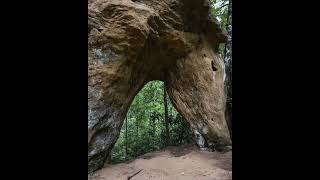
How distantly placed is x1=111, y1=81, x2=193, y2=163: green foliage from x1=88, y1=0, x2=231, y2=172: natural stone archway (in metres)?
3.30

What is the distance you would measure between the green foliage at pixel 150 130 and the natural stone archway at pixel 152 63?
3301 mm

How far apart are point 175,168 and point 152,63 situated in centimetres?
343

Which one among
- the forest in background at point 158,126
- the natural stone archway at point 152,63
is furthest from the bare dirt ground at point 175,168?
the forest in background at point 158,126

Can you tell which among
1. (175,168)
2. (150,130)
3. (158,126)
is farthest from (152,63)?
(158,126)

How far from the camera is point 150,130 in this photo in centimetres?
1520

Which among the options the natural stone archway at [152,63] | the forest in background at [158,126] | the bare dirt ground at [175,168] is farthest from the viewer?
the forest in background at [158,126]

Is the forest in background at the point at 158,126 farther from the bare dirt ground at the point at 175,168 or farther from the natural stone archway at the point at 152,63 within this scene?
the bare dirt ground at the point at 175,168

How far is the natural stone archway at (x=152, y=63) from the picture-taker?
Answer: 723cm
